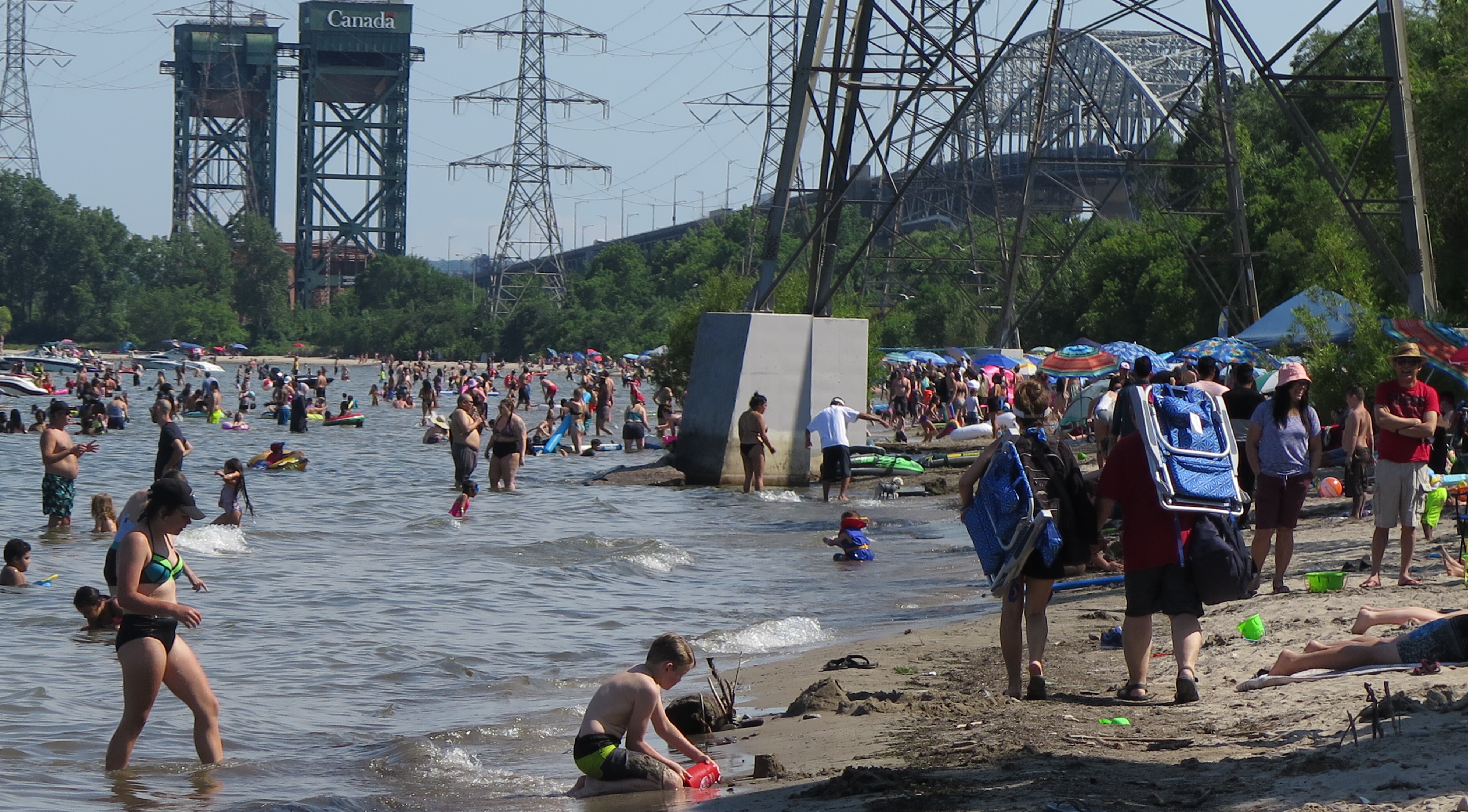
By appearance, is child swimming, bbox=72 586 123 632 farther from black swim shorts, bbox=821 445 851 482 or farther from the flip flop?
black swim shorts, bbox=821 445 851 482

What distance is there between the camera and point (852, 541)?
1573 cm

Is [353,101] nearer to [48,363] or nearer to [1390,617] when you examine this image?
[48,363]

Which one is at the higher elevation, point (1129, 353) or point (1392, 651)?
point (1129, 353)

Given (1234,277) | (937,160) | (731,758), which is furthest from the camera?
(937,160)

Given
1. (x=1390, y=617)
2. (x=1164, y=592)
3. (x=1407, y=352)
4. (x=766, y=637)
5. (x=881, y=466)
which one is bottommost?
(x=766, y=637)

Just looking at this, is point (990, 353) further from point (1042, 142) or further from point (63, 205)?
point (63, 205)

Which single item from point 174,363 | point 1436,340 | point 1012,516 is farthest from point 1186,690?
point 174,363

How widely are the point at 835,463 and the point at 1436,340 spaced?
978cm

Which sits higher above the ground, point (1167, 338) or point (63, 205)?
point (63, 205)

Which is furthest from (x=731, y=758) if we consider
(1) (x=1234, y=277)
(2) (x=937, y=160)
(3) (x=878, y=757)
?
(2) (x=937, y=160)

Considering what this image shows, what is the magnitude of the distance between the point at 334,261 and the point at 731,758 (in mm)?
162476

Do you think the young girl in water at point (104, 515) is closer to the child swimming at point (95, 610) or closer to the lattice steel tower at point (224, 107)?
the child swimming at point (95, 610)

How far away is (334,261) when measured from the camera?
6447 inches

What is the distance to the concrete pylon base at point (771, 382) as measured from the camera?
2306 cm
